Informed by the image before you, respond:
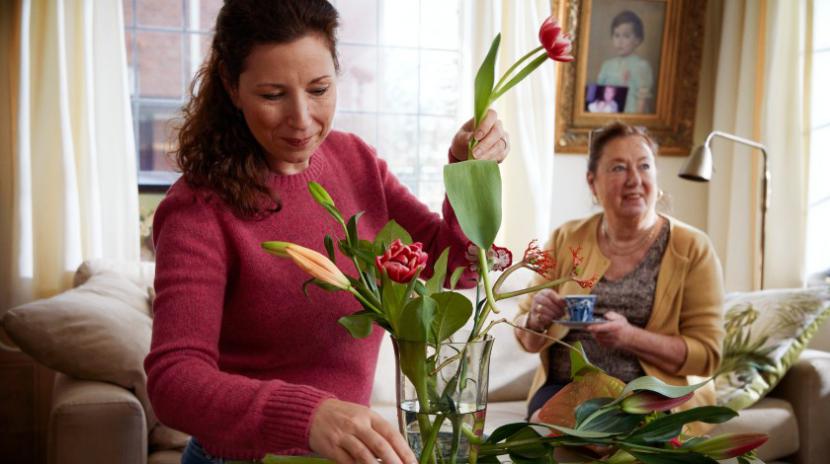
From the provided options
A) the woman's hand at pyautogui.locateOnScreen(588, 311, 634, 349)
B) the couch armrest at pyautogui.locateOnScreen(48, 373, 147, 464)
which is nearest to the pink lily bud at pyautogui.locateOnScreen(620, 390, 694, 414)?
the woman's hand at pyautogui.locateOnScreen(588, 311, 634, 349)

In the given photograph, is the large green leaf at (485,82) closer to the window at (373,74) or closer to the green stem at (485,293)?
the green stem at (485,293)

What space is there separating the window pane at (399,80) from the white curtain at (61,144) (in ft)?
3.60

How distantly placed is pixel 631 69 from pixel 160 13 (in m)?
2.12

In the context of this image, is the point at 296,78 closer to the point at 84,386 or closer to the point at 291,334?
the point at 291,334

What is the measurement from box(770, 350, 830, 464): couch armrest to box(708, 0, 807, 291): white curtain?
3.12 feet

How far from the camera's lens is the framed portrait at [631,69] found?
11.8 ft

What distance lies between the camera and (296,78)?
107 cm

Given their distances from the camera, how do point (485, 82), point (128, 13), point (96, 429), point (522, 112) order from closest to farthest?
1. point (485, 82)
2. point (96, 429)
3. point (128, 13)
4. point (522, 112)

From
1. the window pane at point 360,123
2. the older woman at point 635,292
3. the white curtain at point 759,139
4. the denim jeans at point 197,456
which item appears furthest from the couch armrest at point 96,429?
the white curtain at point 759,139

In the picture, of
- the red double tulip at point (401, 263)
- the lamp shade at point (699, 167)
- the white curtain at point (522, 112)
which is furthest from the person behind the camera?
the white curtain at point (522, 112)

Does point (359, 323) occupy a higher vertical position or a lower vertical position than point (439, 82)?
lower

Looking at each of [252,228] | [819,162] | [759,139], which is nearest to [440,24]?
[759,139]

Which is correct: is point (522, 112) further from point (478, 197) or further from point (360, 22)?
point (478, 197)

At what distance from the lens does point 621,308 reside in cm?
233
